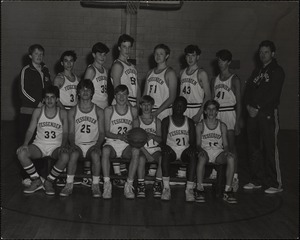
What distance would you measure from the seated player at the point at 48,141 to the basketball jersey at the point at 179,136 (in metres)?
1.18

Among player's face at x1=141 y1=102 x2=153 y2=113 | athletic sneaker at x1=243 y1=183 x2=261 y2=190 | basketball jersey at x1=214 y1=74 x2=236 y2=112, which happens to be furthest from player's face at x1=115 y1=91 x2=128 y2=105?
athletic sneaker at x1=243 y1=183 x2=261 y2=190

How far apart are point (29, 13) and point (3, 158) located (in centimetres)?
422

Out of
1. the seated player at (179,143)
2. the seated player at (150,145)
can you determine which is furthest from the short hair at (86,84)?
the seated player at (179,143)

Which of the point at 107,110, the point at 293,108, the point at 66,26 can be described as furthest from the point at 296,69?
the point at 107,110

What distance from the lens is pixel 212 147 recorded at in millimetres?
5492

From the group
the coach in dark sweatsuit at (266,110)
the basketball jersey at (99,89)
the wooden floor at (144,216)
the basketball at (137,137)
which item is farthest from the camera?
the basketball jersey at (99,89)

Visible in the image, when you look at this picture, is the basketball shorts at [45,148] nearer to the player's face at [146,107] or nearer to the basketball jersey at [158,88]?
the player's face at [146,107]

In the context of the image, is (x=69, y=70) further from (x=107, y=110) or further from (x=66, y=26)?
(x=66, y=26)

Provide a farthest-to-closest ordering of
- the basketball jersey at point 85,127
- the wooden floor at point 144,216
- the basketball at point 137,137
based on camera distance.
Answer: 1. the basketball jersey at point 85,127
2. the basketball at point 137,137
3. the wooden floor at point 144,216

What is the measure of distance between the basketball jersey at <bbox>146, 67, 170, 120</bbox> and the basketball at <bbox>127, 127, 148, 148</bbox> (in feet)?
2.19

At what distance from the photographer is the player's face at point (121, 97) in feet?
17.7

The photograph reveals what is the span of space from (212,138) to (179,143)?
1.25 ft

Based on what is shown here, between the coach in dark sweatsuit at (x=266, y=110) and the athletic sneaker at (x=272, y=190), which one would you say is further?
the athletic sneaker at (x=272, y=190)

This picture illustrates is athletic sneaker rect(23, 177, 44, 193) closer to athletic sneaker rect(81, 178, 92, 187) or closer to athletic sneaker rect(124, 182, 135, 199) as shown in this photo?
athletic sneaker rect(81, 178, 92, 187)
